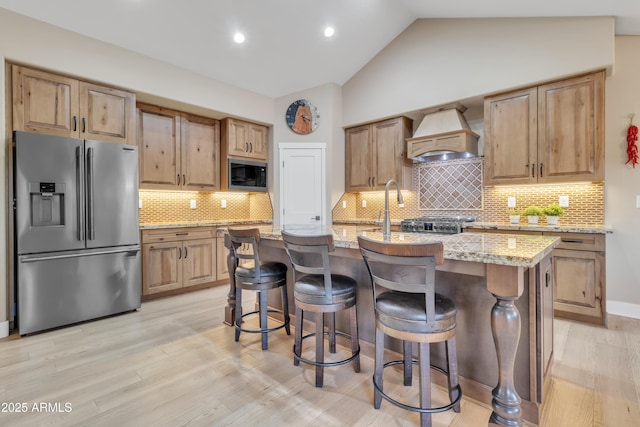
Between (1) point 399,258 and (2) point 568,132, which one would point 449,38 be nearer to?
(2) point 568,132

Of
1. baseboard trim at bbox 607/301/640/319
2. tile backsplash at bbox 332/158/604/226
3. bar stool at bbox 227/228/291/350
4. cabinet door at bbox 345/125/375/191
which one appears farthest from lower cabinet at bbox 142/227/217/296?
baseboard trim at bbox 607/301/640/319

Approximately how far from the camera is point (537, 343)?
155 cm

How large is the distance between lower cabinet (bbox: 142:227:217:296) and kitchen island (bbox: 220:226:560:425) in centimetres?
273

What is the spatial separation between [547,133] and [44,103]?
16.6 ft

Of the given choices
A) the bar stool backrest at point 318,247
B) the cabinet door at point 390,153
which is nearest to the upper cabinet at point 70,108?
the bar stool backrest at point 318,247

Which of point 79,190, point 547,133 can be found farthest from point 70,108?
point 547,133

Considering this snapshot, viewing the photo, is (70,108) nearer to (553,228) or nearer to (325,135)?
(325,135)

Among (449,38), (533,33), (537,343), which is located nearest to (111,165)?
(537,343)

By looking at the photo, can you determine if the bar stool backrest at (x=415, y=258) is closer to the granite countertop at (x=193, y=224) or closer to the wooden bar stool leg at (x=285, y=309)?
the wooden bar stool leg at (x=285, y=309)

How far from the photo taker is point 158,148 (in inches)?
161

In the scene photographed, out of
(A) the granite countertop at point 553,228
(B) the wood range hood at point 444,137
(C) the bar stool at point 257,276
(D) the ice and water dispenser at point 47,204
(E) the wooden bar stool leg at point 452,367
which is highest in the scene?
(B) the wood range hood at point 444,137

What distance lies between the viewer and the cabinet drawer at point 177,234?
12.1 feet

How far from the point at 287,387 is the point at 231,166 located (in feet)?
11.4

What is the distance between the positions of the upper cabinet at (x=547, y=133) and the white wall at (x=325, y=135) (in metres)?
2.07
